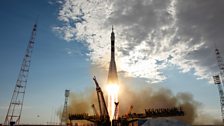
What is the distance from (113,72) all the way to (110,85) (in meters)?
5.81

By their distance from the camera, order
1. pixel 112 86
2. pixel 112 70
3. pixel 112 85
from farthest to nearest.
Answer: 1. pixel 112 70
2. pixel 112 85
3. pixel 112 86

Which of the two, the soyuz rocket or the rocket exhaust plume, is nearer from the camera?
the rocket exhaust plume

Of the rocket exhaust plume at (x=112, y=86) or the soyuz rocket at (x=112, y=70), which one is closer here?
the rocket exhaust plume at (x=112, y=86)

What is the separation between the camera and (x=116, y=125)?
244ft

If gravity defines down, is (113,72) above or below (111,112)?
above

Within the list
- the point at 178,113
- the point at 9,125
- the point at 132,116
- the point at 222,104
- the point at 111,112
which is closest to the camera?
the point at 178,113

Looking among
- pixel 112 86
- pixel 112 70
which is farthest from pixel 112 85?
pixel 112 70

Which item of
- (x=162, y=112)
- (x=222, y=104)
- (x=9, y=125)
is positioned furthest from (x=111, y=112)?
(x=222, y=104)

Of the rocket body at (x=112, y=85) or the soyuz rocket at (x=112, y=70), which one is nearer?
the rocket body at (x=112, y=85)

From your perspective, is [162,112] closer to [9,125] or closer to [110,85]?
[110,85]

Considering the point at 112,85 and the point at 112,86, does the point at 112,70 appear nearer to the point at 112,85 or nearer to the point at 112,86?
the point at 112,85

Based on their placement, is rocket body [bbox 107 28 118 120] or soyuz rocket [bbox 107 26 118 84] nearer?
rocket body [bbox 107 28 118 120]

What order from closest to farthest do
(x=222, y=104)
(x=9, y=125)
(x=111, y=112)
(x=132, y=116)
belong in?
(x=132, y=116), (x=9, y=125), (x=111, y=112), (x=222, y=104)

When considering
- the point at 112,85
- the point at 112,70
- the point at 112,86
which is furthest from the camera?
the point at 112,70
